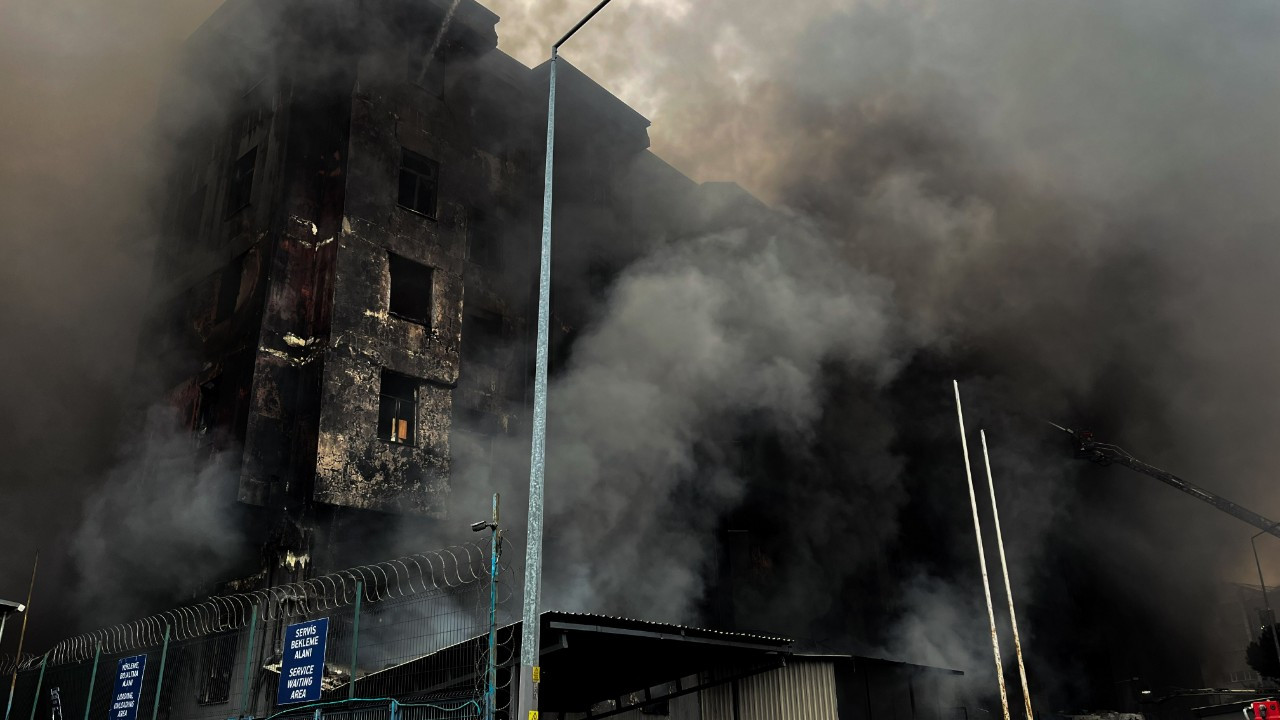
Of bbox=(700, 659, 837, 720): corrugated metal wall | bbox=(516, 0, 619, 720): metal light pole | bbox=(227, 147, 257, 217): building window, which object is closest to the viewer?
bbox=(516, 0, 619, 720): metal light pole

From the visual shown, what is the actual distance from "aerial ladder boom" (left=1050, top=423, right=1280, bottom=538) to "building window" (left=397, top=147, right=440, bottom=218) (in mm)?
23454

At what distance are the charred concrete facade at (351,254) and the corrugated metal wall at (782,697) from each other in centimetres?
693

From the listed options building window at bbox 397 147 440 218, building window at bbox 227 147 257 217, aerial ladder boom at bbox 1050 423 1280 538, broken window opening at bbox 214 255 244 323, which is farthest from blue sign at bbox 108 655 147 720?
aerial ladder boom at bbox 1050 423 1280 538

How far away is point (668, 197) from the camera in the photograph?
26094mm

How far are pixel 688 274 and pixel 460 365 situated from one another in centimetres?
652

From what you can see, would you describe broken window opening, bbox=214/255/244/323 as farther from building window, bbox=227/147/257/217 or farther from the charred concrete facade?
building window, bbox=227/147/257/217

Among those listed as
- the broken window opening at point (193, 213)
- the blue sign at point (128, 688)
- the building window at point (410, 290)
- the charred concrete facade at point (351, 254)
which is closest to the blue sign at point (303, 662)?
the blue sign at point (128, 688)

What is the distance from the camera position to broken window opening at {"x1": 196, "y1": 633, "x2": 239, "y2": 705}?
12.0 m

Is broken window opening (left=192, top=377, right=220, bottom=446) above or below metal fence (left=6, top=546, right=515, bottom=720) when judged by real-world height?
above

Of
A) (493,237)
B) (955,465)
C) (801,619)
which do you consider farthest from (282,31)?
(955,465)

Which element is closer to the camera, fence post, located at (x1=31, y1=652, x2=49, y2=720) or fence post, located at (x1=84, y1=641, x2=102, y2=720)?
fence post, located at (x1=84, y1=641, x2=102, y2=720)

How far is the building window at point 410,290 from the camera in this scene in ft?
59.0

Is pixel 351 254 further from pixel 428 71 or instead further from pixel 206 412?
pixel 428 71

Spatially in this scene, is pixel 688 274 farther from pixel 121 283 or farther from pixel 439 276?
pixel 121 283
